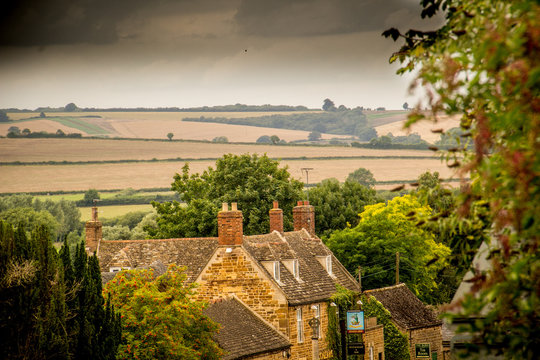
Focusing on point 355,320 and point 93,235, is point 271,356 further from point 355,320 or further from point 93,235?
point 93,235

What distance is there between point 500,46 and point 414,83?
1705 mm

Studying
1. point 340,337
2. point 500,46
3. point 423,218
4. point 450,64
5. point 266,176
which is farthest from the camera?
point 266,176

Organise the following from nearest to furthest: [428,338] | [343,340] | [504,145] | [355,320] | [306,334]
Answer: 1. [504,145]
2. [343,340]
3. [355,320]
4. [306,334]
5. [428,338]

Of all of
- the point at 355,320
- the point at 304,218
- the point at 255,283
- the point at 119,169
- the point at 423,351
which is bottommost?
the point at 423,351

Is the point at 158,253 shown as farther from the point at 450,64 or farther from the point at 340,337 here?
the point at 450,64

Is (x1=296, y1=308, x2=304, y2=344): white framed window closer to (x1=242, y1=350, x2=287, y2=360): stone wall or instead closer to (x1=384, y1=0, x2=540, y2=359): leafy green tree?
(x1=242, y1=350, x2=287, y2=360): stone wall

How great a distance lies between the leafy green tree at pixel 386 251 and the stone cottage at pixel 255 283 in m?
17.1

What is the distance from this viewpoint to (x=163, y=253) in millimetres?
56344

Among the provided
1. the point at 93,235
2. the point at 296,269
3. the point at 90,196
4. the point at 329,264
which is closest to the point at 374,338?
the point at 329,264

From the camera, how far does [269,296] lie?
51.1 m

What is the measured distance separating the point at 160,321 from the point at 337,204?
2375 inches

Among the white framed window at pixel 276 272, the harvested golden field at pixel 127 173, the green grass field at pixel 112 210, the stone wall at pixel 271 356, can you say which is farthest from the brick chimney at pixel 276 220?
the harvested golden field at pixel 127 173

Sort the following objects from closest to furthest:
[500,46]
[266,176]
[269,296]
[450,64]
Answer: [500,46] < [450,64] < [269,296] < [266,176]

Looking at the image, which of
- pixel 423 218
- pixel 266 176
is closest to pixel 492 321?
pixel 423 218
